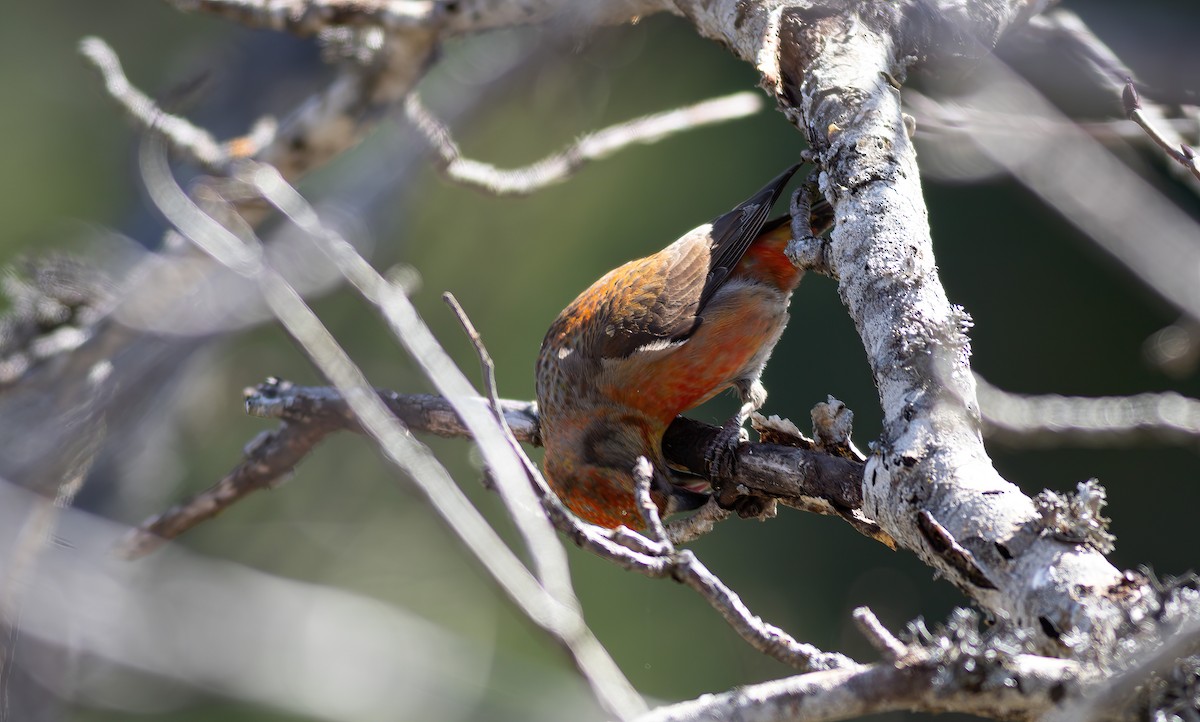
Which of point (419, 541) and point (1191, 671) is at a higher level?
point (1191, 671)

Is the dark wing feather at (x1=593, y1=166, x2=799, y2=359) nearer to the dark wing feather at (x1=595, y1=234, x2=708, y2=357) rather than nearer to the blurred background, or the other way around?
the dark wing feather at (x1=595, y1=234, x2=708, y2=357)

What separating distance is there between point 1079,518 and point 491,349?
5.92 metres

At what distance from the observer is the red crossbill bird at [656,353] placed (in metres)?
2.96

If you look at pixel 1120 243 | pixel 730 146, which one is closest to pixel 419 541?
pixel 730 146

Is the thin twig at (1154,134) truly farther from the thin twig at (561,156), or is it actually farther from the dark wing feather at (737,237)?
the dark wing feather at (737,237)

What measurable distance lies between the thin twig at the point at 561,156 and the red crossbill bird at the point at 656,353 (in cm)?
35

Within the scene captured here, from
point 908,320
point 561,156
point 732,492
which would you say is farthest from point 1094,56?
point 561,156

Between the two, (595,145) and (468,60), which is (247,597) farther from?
(468,60)

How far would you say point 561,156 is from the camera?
3221 mm

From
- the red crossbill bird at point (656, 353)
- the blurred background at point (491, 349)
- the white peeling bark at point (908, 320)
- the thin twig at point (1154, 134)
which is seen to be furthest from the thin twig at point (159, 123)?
the thin twig at point (1154, 134)

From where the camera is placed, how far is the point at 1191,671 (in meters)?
1.15

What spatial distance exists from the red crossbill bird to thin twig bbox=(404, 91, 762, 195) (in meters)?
0.35

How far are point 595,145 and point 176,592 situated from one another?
5.84 ft

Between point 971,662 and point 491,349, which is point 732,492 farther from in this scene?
point 491,349
